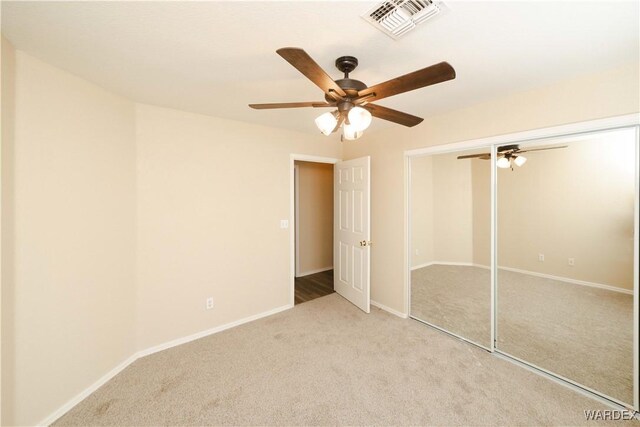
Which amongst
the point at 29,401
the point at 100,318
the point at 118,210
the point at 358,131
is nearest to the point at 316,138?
the point at 358,131

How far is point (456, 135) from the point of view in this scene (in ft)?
7.96

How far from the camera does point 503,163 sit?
222 cm

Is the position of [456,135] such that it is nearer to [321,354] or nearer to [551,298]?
[551,298]

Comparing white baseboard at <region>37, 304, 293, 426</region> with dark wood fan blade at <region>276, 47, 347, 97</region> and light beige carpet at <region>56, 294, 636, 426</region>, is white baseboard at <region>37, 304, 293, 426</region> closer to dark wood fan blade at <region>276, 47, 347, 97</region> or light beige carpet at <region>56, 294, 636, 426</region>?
light beige carpet at <region>56, 294, 636, 426</region>

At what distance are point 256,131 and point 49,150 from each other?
1732 mm

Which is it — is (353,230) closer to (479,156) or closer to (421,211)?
(421,211)

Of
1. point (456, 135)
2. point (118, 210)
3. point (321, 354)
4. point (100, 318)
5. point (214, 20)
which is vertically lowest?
point (321, 354)

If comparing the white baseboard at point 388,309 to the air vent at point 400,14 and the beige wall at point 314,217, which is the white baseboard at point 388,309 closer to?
the beige wall at point 314,217

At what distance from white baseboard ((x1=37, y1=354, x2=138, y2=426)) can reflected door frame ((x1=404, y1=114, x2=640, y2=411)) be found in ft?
9.41

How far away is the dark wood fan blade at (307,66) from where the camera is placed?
0.92 metres

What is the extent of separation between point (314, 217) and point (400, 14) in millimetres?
3815

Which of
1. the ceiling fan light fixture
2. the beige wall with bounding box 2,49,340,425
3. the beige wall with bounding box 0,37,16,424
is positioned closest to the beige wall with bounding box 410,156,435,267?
the ceiling fan light fixture

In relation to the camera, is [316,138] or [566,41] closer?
[566,41]

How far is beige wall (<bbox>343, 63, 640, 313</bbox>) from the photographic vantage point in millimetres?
1661
